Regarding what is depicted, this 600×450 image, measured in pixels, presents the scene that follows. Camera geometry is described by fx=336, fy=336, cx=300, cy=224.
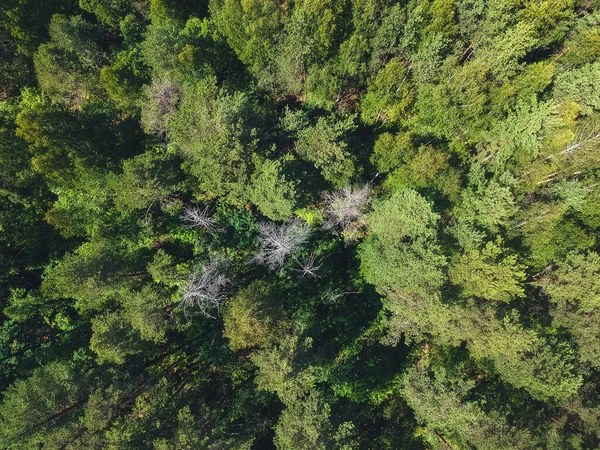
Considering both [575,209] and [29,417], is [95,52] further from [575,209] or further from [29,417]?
[575,209]

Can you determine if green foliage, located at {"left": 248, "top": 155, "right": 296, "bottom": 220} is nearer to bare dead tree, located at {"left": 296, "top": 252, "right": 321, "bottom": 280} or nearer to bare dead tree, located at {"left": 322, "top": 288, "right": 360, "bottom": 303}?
bare dead tree, located at {"left": 296, "top": 252, "right": 321, "bottom": 280}

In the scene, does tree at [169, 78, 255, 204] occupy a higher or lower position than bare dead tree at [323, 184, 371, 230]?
higher

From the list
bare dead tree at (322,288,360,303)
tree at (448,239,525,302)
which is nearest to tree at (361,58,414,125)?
tree at (448,239,525,302)

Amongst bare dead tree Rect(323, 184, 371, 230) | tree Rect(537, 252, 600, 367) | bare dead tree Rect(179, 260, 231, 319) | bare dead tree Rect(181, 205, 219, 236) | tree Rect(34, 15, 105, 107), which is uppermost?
tree Rect(34, 15, 105, 107)

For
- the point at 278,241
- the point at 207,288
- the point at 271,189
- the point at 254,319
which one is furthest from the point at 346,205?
the point at 207,288

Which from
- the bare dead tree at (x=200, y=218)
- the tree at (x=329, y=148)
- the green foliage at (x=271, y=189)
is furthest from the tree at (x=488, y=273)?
the bare dead tree at (x=200, y=218)

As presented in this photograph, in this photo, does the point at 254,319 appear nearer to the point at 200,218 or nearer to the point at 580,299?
the point at 200,218

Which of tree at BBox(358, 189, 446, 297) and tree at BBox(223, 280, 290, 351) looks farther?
tree at BBox(358, 189, 446, 297)
